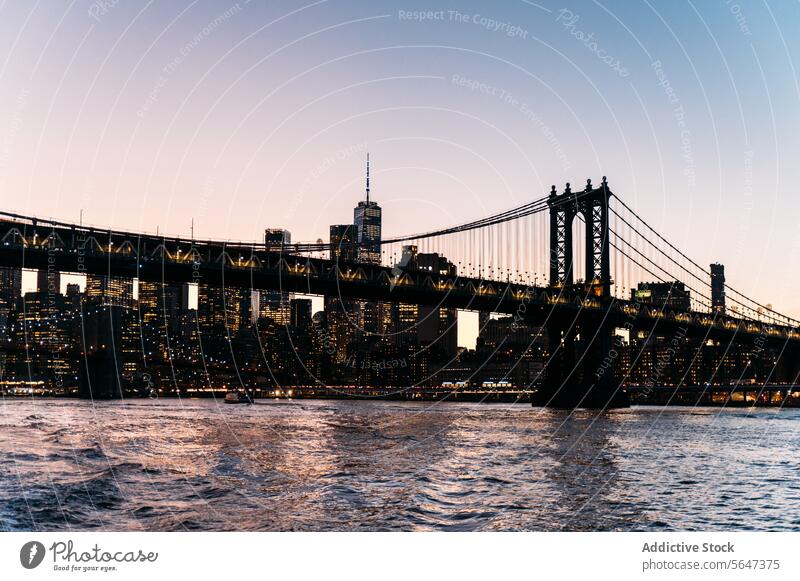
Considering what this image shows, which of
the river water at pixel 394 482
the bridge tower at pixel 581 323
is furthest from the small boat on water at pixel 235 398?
the river water at pixel 394 482

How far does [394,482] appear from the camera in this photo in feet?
91.9

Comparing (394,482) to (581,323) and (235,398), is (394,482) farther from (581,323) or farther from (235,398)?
(235,398)

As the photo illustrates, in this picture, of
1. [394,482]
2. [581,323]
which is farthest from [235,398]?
[394,482]

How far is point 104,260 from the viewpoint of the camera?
71000mm

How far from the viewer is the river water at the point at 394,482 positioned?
21.1 meters

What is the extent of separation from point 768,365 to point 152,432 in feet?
391

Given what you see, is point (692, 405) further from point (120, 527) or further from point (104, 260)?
point (120, 527)

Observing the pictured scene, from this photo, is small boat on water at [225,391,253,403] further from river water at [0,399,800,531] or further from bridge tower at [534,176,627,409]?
river water at [0,399,800,531]

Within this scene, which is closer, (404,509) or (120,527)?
(120,527)

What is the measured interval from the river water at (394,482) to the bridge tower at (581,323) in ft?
114

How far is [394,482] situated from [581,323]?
59769mm

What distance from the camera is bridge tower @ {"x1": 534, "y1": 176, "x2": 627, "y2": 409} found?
8519 cm
